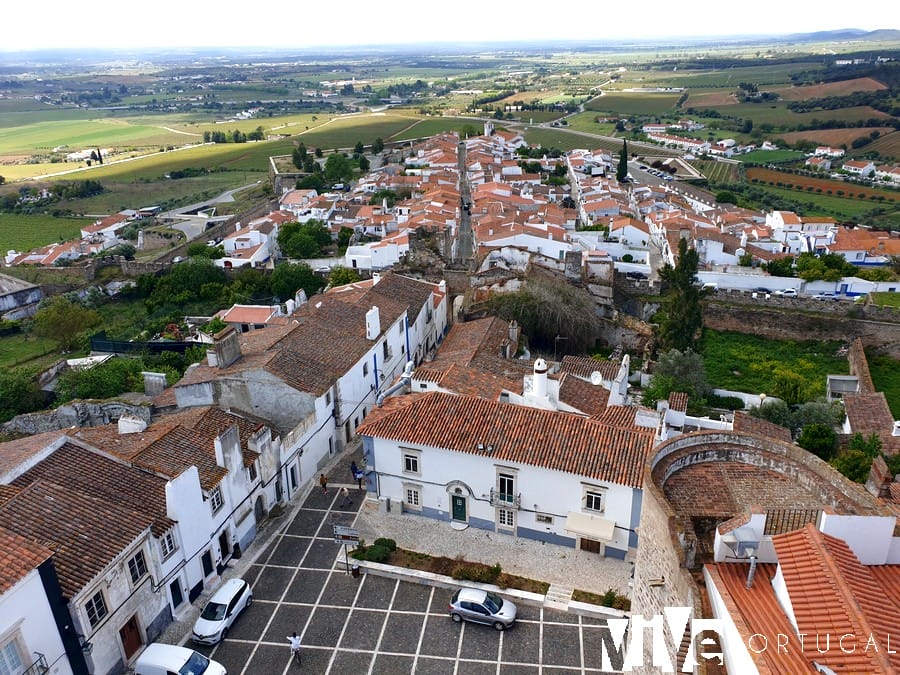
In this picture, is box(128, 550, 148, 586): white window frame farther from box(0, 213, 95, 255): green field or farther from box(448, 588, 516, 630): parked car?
box(0, 213, 95, 255): green field

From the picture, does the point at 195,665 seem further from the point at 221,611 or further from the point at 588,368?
the point at 588,368

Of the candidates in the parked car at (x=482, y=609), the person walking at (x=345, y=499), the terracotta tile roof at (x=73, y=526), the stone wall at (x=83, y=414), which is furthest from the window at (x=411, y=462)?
the stone wall at (x=83, y=414)


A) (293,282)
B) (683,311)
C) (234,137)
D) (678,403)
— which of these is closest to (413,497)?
(678,403)

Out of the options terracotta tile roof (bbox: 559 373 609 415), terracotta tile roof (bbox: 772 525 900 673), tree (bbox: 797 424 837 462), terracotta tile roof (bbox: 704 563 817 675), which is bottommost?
tree (bbox: 797 424 837 462)

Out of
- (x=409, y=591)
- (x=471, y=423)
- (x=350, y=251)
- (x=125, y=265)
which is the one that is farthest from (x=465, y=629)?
(x=125, y=265)

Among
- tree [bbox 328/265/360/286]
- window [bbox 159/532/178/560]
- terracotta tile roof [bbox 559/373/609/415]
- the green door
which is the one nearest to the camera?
window [bbox 159/532/178/560]

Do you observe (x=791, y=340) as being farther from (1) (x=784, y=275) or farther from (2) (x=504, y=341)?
(2) (x=504, y=341)

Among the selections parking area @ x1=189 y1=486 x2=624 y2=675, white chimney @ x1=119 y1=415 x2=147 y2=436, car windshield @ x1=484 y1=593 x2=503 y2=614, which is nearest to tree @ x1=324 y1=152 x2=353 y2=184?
white chimney @ x1=119 y1=415 x2=147 y2=436
